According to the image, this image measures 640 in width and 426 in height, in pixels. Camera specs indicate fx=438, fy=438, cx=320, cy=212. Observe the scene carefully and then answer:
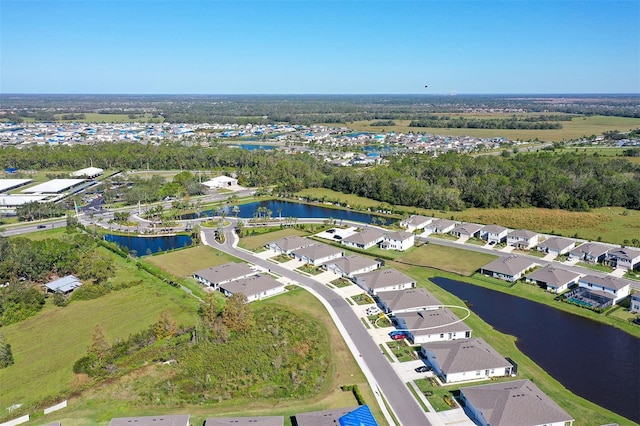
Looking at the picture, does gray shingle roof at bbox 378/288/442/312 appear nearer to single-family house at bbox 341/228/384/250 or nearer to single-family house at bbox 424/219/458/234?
single-family house at bbox 341/228/384/250

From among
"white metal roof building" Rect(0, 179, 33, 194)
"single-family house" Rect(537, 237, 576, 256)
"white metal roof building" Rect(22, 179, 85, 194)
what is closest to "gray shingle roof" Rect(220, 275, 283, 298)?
"single-family house" Rect(537, 237, 576, 256)

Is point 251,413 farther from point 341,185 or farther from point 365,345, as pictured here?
point 341,185

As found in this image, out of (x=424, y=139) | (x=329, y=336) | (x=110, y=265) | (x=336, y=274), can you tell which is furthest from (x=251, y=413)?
(x=424, y=139)

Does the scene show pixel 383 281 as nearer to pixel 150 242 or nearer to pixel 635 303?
pixel 635 303

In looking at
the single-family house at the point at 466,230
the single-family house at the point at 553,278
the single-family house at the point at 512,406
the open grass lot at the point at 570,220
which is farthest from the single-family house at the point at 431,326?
the open grass lot at the point at 570,220

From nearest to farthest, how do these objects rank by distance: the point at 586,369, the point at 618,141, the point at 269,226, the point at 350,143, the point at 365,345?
the point at 586,369 → the point at 365,345 → the point at 269,226 → the point at 618,141 → the point at 350,143

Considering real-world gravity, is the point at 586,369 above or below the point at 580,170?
below

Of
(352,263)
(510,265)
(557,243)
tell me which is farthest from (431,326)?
(557,243)
